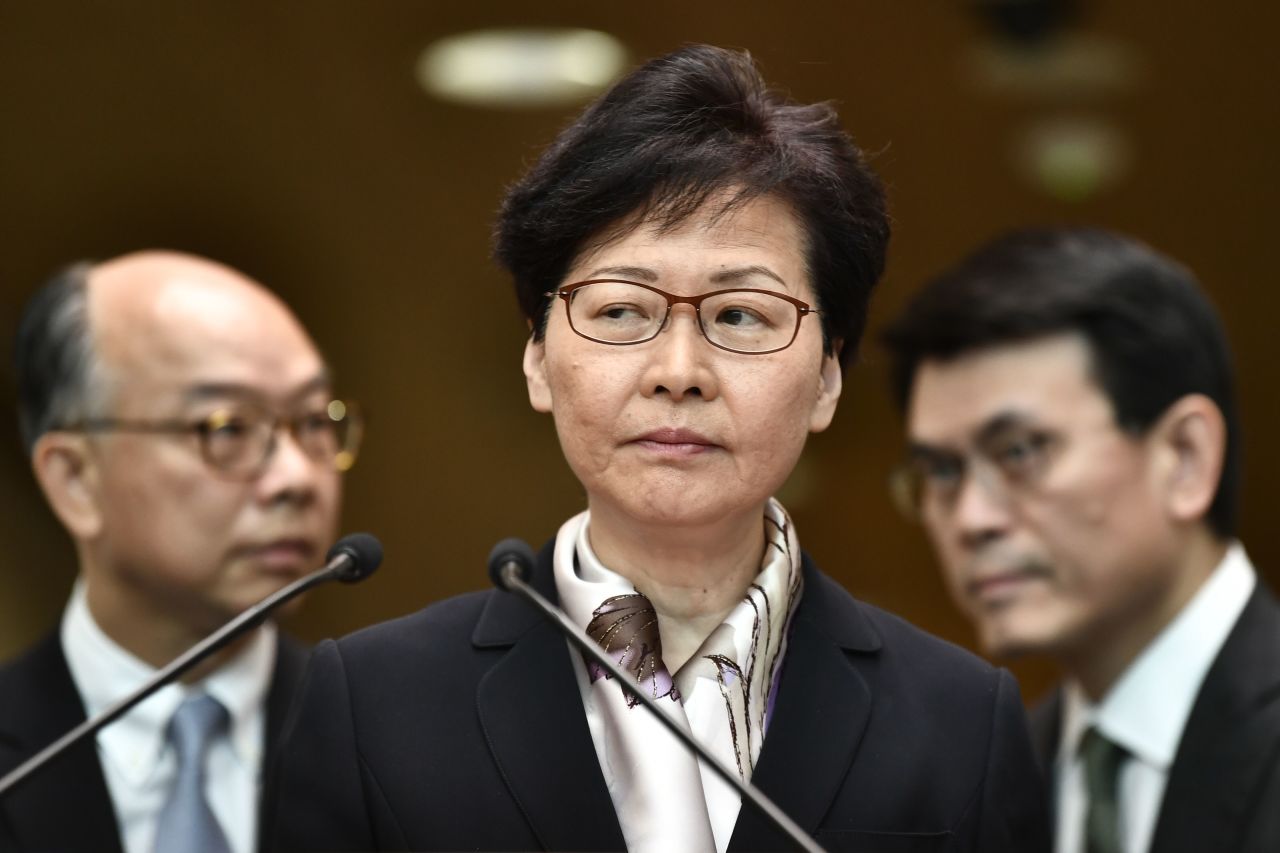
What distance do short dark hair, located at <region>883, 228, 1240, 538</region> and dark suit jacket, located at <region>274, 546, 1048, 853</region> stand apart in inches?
30.4

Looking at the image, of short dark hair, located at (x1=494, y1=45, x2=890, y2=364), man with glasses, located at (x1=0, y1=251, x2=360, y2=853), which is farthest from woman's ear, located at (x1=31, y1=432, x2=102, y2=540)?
short dark hair, located at (x1=494, y1=45, x2=890, y2=364)

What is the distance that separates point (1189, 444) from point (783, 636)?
95cm

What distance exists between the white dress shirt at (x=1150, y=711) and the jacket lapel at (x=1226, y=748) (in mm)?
26

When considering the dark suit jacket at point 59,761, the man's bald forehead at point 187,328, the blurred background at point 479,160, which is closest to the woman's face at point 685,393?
the dark suit jacket at point 59,761

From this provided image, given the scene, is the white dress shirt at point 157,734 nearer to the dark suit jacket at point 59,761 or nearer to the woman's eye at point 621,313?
the dark suit jacket at point 59,761

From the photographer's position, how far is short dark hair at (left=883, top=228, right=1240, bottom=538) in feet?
6.98

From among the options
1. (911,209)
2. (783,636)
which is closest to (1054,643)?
(783,636)

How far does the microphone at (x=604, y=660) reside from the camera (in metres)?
1.18

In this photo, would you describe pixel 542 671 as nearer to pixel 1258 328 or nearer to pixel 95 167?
pixel 95 167

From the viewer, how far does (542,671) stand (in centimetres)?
136

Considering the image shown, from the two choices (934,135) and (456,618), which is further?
(934,135)

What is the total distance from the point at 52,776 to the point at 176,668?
59cm

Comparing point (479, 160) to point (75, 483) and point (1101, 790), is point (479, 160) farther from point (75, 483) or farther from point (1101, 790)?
point (1101, 790)

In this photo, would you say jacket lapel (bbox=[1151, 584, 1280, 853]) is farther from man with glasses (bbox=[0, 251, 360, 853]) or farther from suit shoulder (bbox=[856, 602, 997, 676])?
man with glasses (bbox=[0, 251, 360, 853])
